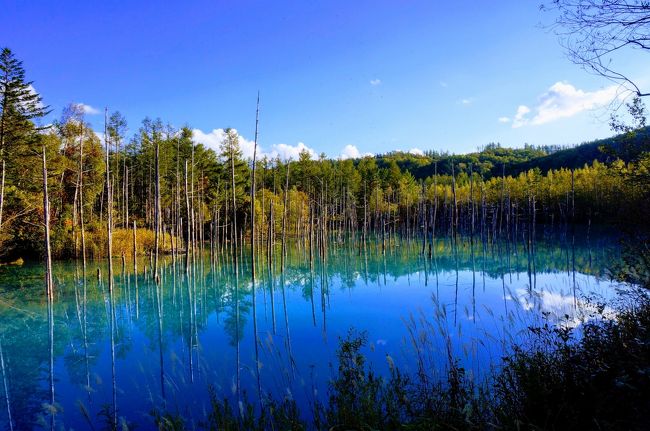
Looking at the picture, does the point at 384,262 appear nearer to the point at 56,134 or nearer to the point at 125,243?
the point at 125,243

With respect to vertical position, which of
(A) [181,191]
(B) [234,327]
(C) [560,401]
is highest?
(A) [181,191]

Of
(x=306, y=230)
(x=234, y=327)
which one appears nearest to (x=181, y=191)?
(x=306, y=230)

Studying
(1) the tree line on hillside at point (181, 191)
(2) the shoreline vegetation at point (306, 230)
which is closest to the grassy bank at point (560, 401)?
(2) the shoreline vegetation at point (306, 230)

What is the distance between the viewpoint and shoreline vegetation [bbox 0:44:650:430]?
4.00 meters

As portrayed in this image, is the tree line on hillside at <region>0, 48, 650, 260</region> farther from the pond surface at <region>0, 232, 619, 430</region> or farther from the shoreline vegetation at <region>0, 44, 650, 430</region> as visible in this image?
the pond surface at <region>0, 232, 619, 430</region>

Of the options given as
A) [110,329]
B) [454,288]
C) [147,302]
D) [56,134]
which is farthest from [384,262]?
[56,134]

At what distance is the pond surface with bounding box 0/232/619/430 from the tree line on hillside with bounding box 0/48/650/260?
3.07 metres

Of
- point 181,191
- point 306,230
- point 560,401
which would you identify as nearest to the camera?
point 560,401

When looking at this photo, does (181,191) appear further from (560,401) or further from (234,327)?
(560,401)

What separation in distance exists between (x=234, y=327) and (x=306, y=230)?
108 feet

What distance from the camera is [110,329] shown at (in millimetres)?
11828

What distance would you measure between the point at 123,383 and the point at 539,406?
759cm

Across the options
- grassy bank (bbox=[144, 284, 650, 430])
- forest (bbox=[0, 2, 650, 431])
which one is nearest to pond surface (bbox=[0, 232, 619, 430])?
forest (bbox=[0, 2, 650, 431])

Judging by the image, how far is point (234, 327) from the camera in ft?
39.0
